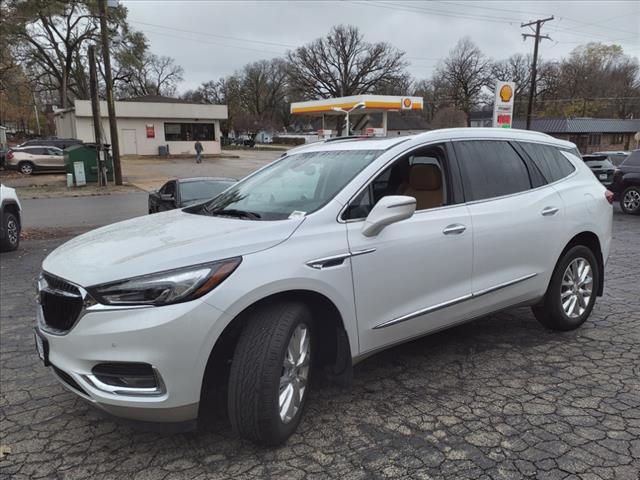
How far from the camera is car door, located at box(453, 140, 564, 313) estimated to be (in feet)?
12.1

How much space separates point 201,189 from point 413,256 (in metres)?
7.67

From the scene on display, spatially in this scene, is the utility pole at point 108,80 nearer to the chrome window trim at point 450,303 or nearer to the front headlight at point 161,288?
the chrome window trim at point 450,303

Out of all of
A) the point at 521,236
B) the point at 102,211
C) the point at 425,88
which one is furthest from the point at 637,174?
the point at 425,88

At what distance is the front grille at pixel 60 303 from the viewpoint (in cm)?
256

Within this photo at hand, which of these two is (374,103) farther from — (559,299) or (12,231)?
(559,299)

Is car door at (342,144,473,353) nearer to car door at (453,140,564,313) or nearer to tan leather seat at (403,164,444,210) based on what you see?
tan leather seat at (403,164,444,210)

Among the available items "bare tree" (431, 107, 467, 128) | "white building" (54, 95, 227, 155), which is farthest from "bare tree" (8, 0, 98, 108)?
"bare tree" (431, 107, 467, 128)

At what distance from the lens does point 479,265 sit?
3.62 metres

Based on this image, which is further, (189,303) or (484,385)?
(484,385)

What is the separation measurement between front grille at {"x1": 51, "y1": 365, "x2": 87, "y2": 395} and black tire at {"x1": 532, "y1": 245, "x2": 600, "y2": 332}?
139 inches

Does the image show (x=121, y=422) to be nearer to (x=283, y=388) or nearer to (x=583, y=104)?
(x=283, y=388)

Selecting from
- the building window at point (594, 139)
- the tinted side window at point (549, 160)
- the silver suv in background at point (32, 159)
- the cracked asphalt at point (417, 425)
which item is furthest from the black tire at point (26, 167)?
the building window at point (594, 139)

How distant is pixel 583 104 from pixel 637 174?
195 feet

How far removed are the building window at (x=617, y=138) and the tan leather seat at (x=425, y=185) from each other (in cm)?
6365
